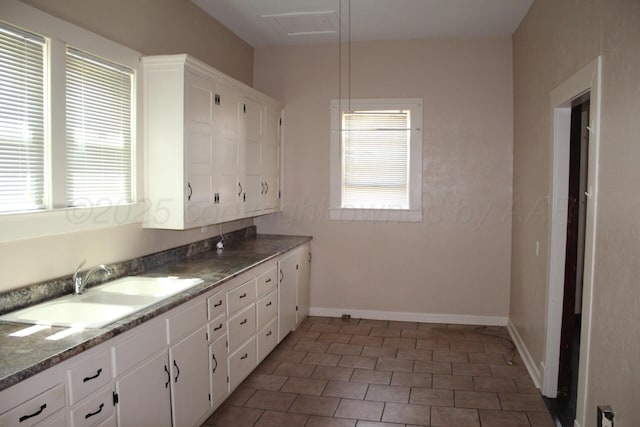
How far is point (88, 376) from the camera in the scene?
2.09 meters

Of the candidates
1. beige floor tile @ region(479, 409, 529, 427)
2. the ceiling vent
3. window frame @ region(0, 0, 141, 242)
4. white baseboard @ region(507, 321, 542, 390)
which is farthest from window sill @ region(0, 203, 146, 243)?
white baseboard @ region(507, 321, 542, 390)

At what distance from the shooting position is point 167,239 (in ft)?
12.7

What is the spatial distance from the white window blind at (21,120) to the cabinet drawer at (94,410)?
37.0 inches

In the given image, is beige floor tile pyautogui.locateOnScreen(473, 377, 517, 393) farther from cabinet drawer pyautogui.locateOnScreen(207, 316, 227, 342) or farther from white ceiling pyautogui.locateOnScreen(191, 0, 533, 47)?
white ceiling pyautogui.locateOnScreen(191, 0, 533, 47)

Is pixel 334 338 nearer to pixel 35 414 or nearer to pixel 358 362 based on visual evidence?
pixel 358 362

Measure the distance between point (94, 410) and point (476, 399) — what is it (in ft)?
8.26

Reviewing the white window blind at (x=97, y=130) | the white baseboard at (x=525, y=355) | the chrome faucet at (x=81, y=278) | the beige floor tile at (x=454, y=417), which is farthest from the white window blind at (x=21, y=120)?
the white baseboard at (x=525, y=355)

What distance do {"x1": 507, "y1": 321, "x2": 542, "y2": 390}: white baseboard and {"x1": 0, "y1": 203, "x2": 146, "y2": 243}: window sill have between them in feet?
9.81

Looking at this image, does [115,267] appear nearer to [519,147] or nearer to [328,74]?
[328,74]

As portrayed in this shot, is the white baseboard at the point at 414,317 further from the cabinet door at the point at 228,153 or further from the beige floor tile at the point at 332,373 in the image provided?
the cabinet door at the point at 228,153

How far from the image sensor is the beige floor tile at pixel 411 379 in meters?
3.86

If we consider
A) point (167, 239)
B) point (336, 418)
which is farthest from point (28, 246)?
point (336, 418)

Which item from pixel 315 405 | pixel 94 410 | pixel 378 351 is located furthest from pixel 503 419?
pixel 94 410

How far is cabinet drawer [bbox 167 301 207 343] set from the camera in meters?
2.71
